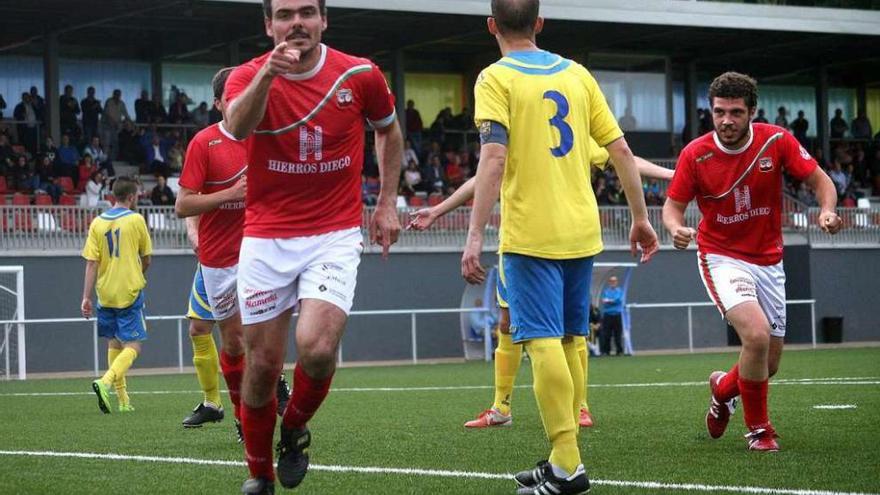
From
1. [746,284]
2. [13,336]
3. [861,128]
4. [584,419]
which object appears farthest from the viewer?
[861,128]

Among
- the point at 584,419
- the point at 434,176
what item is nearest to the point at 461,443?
the point at 584,419

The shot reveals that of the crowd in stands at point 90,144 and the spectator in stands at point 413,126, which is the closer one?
the crowd in stands at point 90,144

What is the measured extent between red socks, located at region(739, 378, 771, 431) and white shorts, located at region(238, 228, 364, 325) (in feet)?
9.96

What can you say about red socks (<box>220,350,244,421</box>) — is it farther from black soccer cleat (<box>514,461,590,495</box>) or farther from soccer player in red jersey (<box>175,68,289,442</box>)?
black soccer cleat (<box>514,461,590,495</box>)

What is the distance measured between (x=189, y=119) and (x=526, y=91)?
3003cm

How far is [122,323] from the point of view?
46.7 feet

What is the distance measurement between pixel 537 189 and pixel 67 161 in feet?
84.7

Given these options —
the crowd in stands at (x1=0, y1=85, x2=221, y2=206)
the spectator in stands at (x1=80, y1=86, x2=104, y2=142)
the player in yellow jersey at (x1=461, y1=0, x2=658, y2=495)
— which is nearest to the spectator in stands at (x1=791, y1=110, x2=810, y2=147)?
the crowd in stands at (x1=0, y1=85, x2=221, y2=206)

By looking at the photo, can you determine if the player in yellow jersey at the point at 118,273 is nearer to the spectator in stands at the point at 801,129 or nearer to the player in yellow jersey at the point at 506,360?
the player in yellow jersey at the point at 506,360

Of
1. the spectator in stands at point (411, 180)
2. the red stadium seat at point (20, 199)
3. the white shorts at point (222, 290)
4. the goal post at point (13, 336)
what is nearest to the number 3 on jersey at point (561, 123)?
the white shorts at point (222, 290)

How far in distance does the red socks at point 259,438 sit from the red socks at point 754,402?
3207mm

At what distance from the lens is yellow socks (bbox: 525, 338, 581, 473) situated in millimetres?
6285

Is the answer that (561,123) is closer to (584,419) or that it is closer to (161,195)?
(584,419)

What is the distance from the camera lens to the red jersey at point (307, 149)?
6.41 meters
